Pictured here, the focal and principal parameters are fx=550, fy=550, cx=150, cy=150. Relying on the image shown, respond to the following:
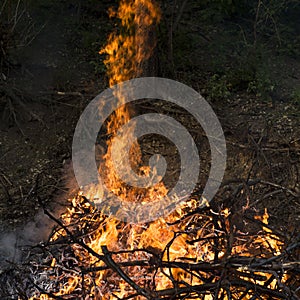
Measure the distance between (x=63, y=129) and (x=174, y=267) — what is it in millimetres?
3862

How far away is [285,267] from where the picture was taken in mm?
2561

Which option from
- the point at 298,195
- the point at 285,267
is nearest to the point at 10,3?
the point at 298,195

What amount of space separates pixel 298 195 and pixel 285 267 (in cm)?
66

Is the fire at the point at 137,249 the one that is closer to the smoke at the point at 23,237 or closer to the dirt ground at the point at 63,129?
the smoke at the point at 23,237

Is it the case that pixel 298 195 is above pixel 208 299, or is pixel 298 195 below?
above

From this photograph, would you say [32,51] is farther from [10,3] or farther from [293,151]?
[293,151]

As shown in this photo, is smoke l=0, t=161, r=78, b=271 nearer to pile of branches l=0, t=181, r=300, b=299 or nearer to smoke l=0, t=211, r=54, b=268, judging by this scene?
smoke l=0, t=211, r=54, b=268

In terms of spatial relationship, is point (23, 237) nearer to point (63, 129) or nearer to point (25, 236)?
point (25, 236)

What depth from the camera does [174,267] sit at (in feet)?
9.09

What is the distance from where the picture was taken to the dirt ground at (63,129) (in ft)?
17.1

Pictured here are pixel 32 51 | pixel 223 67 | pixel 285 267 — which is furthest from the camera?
pixel 32 51

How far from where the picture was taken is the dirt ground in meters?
5.23

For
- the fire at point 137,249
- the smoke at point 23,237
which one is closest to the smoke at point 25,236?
the smoke at point 23,237

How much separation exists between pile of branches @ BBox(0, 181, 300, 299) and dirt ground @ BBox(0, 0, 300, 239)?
4.05ft
